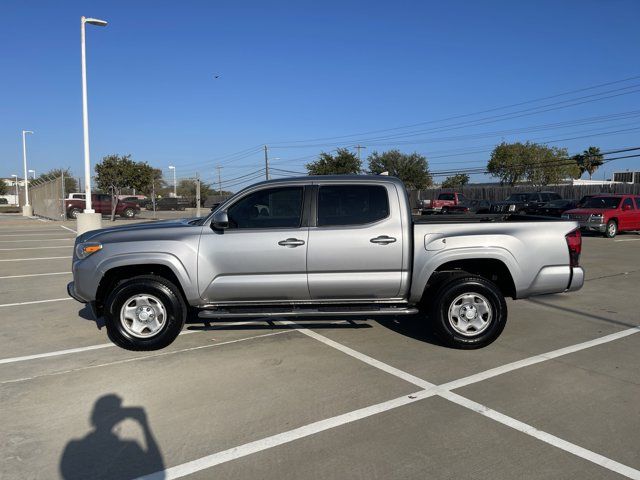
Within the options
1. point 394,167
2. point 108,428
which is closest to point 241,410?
point 108,428

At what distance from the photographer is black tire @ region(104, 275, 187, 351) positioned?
5.27 meters

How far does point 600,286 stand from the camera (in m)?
8.91

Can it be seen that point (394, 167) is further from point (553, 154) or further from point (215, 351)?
point (215, 351)

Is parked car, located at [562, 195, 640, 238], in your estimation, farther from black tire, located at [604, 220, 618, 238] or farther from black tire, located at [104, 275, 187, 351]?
black tire, located at [104, 275, 187, 351]

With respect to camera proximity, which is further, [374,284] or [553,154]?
[553,154]

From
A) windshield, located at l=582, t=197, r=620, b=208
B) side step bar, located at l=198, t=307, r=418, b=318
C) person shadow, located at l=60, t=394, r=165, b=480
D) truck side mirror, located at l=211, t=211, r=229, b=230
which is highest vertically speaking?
windshield, located at l=582, t=197, r=620, b=208

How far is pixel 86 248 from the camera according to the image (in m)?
5.38

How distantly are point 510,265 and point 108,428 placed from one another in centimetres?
417

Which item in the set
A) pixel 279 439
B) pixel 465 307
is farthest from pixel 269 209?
pixel 279 439

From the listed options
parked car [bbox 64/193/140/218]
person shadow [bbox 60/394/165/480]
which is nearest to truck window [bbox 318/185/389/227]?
person shadow [bbox 60/394/165/480]

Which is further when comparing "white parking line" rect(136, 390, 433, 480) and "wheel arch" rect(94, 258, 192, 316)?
"wheel arch" rect(94, 258, 192, 316)

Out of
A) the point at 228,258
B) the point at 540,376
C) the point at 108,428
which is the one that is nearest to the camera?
the point at 108,428

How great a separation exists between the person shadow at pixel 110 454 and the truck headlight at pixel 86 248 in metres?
2.01

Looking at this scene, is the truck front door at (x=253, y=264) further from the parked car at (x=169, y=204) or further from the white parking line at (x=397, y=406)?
the parked car at (x=169, y=204)
